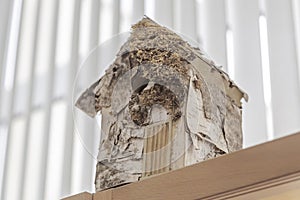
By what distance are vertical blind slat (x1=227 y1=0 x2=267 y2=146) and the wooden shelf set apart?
622 millimetres

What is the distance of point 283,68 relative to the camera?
4.78ft

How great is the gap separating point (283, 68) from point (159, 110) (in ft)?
1.75

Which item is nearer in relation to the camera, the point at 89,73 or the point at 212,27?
the point at 89,73

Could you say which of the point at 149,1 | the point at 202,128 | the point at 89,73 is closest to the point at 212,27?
the point at 149,1

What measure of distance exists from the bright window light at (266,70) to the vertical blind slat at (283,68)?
1cm

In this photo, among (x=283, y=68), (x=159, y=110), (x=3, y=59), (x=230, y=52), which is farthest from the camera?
(x=3, y=59)

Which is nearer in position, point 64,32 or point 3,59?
point 64,32

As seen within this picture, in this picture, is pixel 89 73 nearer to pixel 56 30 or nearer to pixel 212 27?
pixel 212 27

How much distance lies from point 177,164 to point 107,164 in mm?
126

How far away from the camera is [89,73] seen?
1.15m

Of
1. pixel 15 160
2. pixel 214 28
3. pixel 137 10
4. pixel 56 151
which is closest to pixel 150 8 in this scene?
pixel 137 10

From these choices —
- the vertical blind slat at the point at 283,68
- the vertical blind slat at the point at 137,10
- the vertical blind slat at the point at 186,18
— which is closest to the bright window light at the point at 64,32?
the vertical blind slat at the point at 137,10

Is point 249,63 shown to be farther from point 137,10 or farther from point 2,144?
point 2,144

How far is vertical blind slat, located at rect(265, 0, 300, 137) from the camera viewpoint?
141cm
